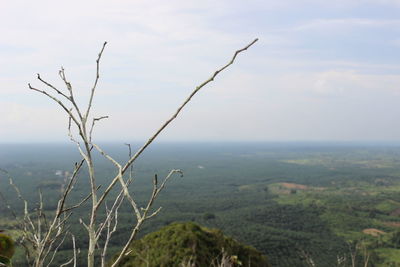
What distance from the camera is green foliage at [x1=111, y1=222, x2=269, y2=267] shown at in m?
15.1

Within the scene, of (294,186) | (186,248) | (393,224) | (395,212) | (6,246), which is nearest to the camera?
(6,246)

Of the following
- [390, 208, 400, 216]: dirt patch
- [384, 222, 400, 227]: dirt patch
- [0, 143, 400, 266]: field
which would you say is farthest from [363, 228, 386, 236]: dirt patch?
[390, 208, 400, 216]: dirt patch

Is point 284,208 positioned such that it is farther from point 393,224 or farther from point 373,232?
point 393,224

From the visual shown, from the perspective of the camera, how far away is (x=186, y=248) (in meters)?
15.8

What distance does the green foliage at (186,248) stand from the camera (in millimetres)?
15094

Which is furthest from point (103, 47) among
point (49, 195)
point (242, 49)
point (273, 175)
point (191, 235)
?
point (273, 175)

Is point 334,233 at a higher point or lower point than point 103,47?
lower

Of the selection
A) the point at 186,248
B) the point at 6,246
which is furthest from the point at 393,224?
the point at 6,246

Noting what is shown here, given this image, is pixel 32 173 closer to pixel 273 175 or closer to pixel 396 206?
pixel 273 175

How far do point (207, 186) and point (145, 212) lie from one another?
115827mm

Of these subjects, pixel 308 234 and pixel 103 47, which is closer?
pixel 103 47

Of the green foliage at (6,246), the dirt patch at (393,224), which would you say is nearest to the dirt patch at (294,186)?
the dirt patch at (393,224)

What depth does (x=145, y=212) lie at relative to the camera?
1.19 metres

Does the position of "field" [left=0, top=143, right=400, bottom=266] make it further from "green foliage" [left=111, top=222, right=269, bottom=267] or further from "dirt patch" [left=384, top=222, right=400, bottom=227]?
"green foliage" [left=111, top=222, right=269, bottom=267]
